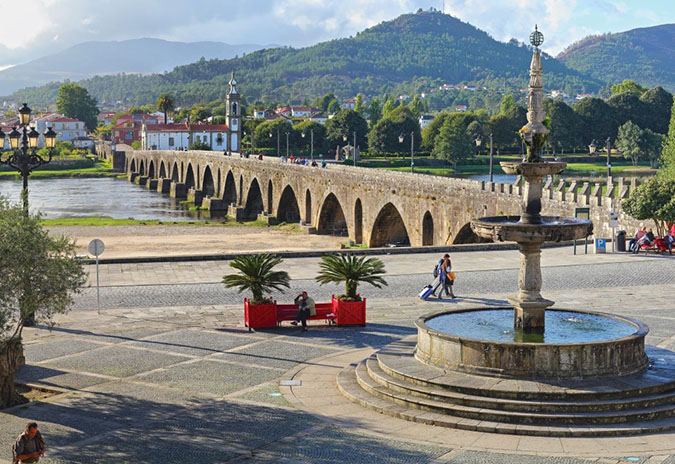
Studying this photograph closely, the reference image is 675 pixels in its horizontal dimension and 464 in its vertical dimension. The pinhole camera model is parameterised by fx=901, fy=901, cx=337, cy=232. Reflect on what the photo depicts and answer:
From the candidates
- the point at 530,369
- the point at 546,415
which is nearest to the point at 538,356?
the point at 530,369

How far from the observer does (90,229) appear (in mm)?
74312

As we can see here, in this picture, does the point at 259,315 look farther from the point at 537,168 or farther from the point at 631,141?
the point at 631,141

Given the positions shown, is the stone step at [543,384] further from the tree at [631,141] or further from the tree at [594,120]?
the tree at [594,120]

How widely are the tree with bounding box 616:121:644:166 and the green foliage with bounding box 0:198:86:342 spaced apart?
120491 millimetres

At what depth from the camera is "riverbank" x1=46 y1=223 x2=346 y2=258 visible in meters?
59.9

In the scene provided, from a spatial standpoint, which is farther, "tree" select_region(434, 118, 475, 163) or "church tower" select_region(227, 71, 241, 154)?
"church tower" select_region(227, 71, 241, 154)

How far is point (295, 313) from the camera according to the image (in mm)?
24141

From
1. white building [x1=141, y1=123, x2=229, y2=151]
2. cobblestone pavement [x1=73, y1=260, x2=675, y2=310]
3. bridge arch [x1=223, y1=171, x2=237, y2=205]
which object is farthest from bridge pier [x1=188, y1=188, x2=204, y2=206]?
cobblestone pavement [x1=73, y1=260, x2=675, y2=310]

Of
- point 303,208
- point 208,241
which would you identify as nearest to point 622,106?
point 303,208

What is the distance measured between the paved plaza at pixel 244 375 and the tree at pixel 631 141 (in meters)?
101

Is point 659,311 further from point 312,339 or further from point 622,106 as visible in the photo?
point 622,106

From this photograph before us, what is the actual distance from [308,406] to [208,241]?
50813 mm

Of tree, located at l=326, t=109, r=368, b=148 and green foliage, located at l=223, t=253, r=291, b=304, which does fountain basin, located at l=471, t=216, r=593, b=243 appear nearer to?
green foliage, located at l=223, t=253, r=291, b=304

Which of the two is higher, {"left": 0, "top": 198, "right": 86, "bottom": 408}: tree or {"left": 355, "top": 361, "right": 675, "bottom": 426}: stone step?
{"left": 0, "top": 198, "right": 86, "bottom": 408}: tree
